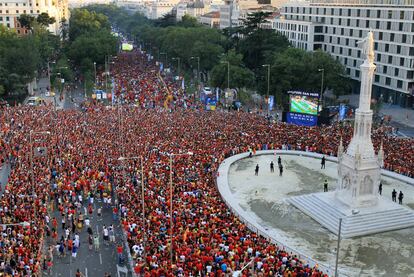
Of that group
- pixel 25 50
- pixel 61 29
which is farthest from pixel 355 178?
pixel 61 29

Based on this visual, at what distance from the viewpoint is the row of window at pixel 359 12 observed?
7462 centimetres

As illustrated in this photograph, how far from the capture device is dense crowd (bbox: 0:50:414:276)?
2622 centimetres

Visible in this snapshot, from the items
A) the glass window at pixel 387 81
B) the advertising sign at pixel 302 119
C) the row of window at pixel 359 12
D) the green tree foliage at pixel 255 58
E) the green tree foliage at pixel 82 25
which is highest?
the row of window at pixel 359 12

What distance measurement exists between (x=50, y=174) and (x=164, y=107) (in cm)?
3227

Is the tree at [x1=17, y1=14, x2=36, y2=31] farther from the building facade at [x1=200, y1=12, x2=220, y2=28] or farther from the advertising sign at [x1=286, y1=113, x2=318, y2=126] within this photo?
the advertising sign at [x1=286, y1=113, x2=318, y2=126]

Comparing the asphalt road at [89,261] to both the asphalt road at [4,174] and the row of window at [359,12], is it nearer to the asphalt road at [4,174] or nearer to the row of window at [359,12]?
the asphalt road at [4,174]

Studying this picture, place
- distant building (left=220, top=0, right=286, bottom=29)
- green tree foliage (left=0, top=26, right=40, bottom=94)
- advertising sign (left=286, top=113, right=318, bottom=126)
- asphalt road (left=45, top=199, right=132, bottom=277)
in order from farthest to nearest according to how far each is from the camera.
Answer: distant building (left=220, top=0, right=286, bottom=29), green tree foliage (left=0, top=26, right=40, bottom=94), advertising sign (left=286, top=113, right=318, bottom=126), asphalt road (left=45, top=199, right=132, bottom=277)

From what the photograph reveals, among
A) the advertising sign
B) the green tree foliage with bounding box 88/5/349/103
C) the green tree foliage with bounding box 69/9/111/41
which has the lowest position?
the advertising sign

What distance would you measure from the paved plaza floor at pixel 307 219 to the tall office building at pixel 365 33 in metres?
35.4

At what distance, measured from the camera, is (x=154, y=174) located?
127 ft

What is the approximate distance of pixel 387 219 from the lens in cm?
3322

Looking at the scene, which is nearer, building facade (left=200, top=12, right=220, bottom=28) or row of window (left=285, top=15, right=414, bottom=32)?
row of window (left=285, top=15, right=414, bottom=32)

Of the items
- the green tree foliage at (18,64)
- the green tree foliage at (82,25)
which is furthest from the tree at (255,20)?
→ the green tree foliage at (82,25)

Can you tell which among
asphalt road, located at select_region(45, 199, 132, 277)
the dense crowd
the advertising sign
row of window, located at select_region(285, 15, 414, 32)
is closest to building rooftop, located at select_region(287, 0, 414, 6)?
row of window, located at select_region(285, 15, 414, 32)
